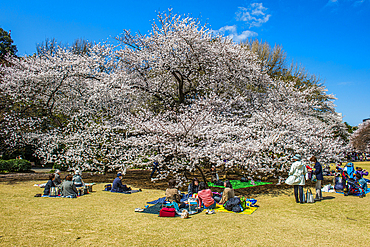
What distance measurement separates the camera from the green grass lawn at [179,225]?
501 centimetres

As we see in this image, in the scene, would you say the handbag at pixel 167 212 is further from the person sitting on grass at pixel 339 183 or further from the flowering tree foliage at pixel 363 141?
the flowering tree foliage at pixel 363 141

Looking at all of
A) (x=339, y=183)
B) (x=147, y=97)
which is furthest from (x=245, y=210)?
(x=147, y=97)

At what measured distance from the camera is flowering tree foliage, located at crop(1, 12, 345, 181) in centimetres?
1314

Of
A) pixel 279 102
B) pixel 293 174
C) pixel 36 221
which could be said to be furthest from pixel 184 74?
pixel 36 221

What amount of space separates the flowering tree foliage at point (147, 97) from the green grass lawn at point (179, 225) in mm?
4802

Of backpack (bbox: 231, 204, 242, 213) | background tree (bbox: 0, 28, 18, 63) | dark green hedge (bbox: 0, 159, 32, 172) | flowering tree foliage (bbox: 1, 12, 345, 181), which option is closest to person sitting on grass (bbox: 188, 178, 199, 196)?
backpack (bbox: 231, 204, 242, 213)

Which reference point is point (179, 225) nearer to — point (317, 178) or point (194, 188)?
point (194, 188)

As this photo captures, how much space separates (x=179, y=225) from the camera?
20.1ft

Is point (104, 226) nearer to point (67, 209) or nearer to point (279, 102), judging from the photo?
point (67, 209)

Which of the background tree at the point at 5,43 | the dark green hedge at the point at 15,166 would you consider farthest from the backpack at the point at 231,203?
the background tree at the point at 5,43

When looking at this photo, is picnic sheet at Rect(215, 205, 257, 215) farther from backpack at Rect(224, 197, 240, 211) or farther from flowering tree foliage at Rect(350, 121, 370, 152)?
flowering tree foliage at Rect(350, 121, 370, 152)

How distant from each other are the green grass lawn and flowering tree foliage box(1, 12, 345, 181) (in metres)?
4.80

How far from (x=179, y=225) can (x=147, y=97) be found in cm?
1198

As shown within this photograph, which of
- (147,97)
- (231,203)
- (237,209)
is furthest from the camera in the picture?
(147,97)
